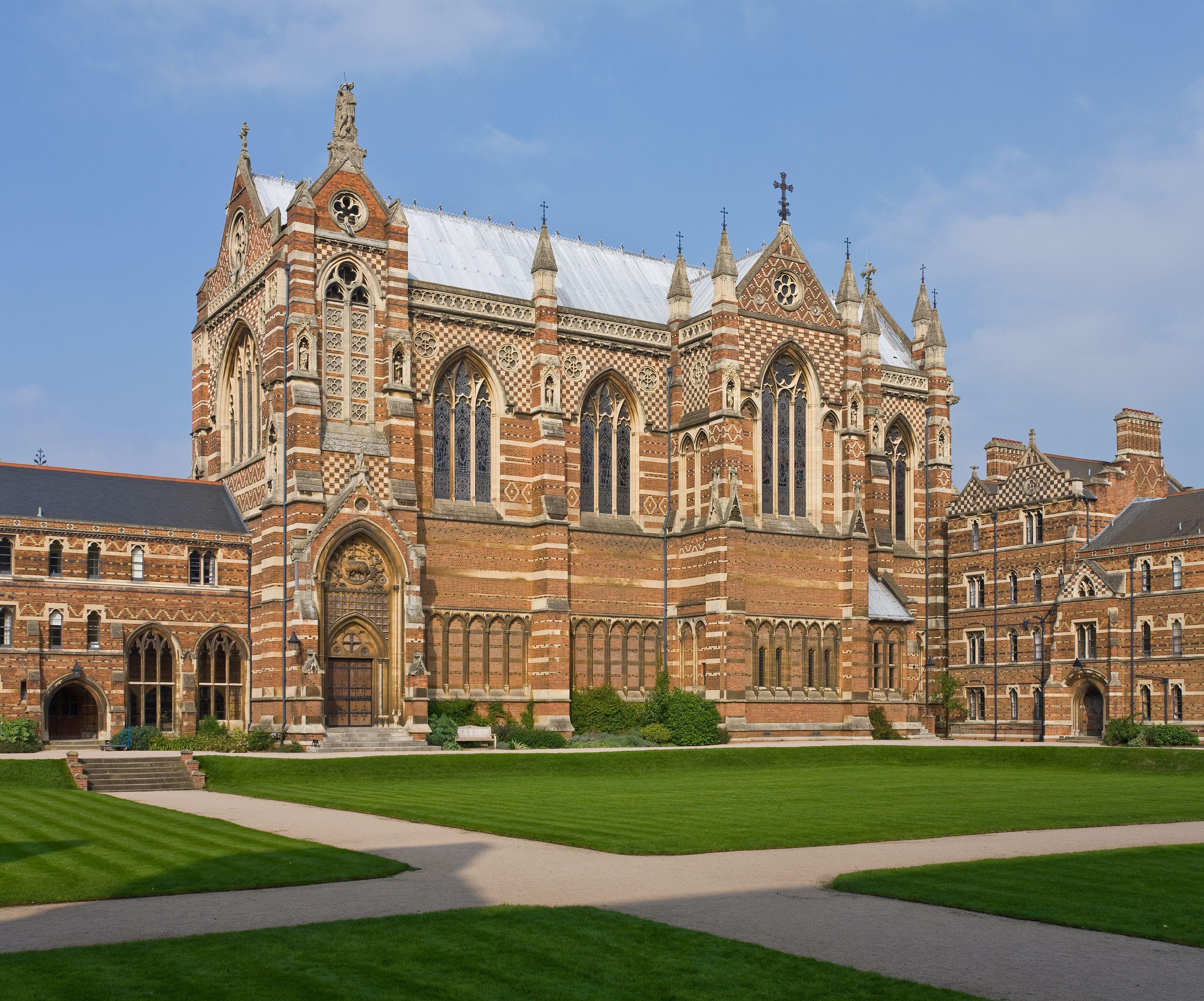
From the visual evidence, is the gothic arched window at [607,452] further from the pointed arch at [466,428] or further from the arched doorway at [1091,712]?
the arched doorway at [1091,712]

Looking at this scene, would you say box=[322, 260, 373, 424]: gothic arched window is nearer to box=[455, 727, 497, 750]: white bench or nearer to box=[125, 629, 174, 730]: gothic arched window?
box=[125, 629, 174, 730]: gothic arched window

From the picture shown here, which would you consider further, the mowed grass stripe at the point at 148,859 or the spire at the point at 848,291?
the spire at the point at 848,291

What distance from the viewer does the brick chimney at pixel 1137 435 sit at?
2618 inches

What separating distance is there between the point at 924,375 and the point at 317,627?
3565cm

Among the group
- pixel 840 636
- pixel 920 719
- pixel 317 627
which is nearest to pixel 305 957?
pixel 317 627

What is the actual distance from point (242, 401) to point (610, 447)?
51.8ft

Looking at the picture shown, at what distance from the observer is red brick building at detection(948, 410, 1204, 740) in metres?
58.7

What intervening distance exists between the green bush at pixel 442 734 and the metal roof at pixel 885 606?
2143cm

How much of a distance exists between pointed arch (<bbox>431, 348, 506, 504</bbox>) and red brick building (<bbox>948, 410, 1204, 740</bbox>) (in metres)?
26.1

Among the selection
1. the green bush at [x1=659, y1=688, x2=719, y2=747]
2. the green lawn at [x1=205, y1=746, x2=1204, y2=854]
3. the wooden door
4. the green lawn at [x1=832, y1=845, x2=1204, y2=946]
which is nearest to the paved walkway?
the green lawn at [x1=832, y1=845, x2=1204, y2=946]

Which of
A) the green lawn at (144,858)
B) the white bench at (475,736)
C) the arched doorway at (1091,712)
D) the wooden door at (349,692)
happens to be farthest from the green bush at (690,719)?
the green lawn at (144,858)

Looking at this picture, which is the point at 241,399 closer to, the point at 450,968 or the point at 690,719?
the point at 690,719

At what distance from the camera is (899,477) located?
2766 inches

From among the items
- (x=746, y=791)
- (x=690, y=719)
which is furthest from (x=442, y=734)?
(x=746, y=791)
